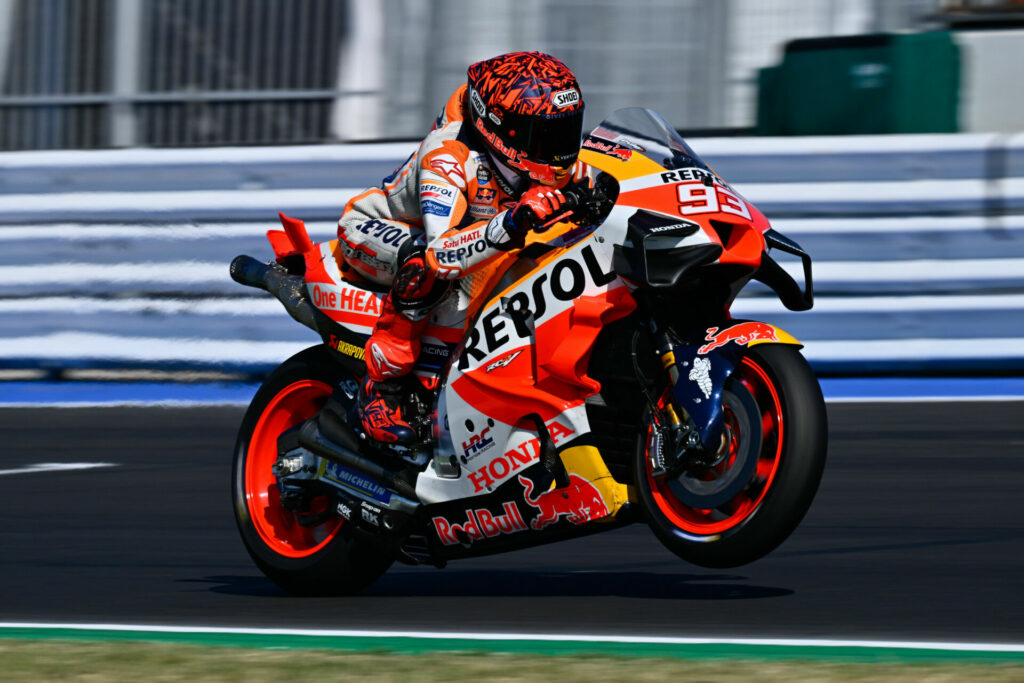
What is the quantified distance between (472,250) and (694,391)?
841 millimetres

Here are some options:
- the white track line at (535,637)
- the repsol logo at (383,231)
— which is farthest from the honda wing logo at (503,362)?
the white track line at (535,637)

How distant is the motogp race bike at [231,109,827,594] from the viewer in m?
5.01

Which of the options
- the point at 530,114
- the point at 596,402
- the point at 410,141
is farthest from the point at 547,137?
the point at 410,141

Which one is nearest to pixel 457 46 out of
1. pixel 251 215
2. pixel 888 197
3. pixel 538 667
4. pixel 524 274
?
pixel 251 215

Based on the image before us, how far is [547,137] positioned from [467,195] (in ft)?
1.08

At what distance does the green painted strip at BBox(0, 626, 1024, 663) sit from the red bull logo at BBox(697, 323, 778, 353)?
0.80 metres

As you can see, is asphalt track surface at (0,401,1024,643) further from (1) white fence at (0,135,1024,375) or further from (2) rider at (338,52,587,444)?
(1) white fence at (0,135,1024,375)

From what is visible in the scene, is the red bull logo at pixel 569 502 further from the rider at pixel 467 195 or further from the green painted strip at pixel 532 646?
the rider at pixel 467 195

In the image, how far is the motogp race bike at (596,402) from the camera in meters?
5.01

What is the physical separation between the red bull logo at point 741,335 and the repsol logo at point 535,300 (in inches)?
14.5

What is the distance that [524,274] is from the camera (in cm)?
557

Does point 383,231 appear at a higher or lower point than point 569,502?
higher

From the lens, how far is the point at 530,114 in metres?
5.49

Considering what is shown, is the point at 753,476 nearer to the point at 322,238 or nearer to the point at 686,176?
the point at 686,176
